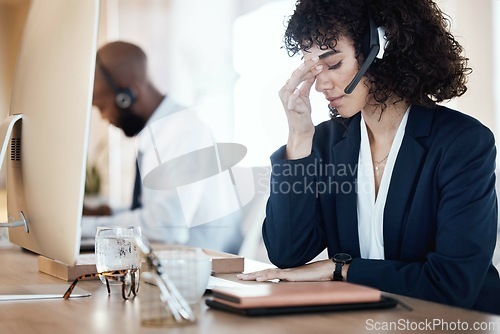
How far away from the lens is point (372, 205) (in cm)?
177

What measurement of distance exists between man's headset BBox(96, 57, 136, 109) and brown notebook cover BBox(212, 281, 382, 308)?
3195mm

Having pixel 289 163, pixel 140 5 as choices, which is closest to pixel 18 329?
pixel 289 163

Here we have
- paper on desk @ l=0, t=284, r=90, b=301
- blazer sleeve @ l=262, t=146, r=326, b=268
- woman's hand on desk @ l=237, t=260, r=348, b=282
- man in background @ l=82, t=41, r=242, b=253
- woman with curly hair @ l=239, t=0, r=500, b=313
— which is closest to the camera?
paper on desk @ l=0, t=284, r=90, b=301

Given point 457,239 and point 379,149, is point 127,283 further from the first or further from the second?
point 379,149

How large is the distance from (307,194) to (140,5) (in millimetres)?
2938

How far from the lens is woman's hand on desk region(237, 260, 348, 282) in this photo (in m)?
1.42

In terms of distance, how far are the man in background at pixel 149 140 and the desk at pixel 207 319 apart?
9.36 feet

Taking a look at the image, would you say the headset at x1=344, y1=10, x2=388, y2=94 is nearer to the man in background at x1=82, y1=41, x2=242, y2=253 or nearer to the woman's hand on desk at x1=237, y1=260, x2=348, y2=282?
the woman's hand on desk at x1=237, y1=260, x2=348, y2=282

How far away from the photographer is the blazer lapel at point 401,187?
67.2 inches

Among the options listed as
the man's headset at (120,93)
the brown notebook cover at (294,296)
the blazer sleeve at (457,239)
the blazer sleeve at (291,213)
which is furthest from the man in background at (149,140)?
the brown notebook cover at (294,296)

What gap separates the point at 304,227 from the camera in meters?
1.83

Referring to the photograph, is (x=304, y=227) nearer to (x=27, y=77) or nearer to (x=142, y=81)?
(x=27, y=77)

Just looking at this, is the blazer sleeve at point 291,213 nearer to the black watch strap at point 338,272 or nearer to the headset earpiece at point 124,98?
the black watch strap at point 338,272

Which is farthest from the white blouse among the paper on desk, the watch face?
the paper on desk
